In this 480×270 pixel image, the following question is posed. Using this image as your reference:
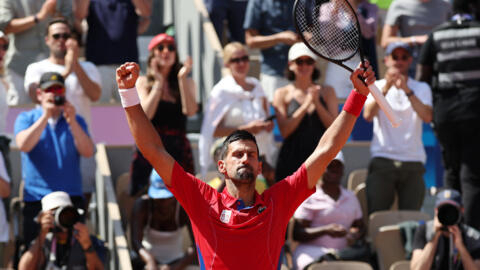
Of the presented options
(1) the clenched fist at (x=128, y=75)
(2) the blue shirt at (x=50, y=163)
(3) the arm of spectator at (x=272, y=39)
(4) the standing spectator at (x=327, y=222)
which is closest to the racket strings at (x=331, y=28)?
(1) the clenched fist at (x=128, y=75)

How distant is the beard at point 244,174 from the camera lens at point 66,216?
7.33 feet

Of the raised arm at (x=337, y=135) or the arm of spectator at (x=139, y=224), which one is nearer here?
the raised arm at (x=337, y=135)

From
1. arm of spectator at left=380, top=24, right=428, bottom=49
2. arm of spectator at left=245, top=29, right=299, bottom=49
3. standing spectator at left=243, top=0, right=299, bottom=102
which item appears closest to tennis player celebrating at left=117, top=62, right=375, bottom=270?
arm of spectator at left=245, top=29, right=299, bottom=49

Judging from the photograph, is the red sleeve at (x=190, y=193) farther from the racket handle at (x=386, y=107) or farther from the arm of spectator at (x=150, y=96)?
the arm of spectator at (x=150, y=96)

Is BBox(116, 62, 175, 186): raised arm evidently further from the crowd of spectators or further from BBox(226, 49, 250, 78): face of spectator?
BBox(226, 49, 250, 78): face of spectator

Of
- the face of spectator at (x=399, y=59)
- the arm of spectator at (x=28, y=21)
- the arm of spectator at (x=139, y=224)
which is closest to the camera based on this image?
the arm of spectator at (x=139, y=224)

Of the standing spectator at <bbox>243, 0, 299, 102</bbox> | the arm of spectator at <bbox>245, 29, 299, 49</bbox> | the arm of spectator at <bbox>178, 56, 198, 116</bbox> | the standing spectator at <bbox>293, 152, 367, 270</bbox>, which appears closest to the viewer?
the standing spectator at <bbox>293, 152, 367, 270</bbox>

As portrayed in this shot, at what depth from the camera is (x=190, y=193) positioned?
16.0 ft

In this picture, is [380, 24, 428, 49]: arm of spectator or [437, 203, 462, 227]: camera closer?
[437, 203, 462, 227]: camera

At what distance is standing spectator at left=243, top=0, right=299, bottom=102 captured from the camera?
9.12 metres

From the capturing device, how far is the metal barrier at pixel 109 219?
7.20m

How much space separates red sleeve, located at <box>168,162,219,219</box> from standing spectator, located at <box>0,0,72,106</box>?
4304mm

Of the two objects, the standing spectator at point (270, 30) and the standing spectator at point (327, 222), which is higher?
the standing spectator at point (270, 30)

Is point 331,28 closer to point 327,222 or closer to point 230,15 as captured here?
point 327,222
